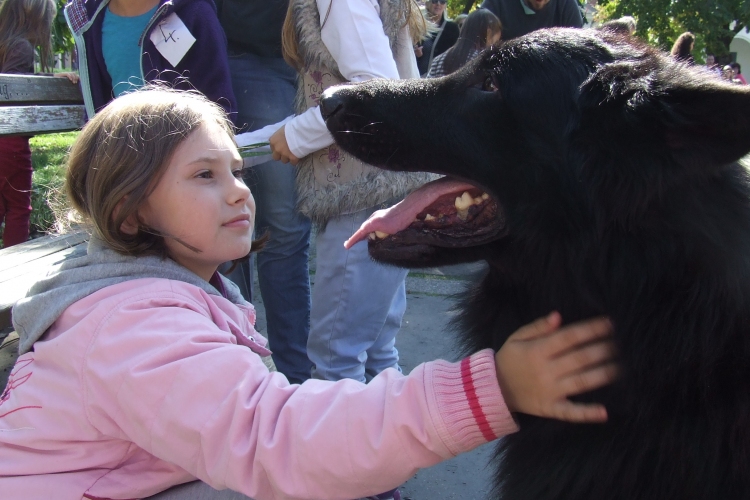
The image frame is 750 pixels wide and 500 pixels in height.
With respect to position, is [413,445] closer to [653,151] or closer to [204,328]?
[204,328]

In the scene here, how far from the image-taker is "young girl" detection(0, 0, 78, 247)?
15.1ft

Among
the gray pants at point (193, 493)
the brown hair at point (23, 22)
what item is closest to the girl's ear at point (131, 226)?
the gray pants at point (193, 493)

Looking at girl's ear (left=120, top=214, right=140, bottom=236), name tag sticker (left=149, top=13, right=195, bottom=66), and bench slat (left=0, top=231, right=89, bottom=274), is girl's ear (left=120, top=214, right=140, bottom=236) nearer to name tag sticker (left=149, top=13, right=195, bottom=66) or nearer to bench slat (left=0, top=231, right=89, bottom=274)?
bench slat (left=0, top=231, right=89, bottom=274)

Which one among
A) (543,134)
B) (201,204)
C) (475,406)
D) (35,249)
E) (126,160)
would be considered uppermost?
(543,134)

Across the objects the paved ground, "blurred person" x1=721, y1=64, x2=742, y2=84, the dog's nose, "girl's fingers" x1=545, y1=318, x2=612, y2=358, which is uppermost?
"blurred person" x1=721, y1=64, x2=742, y2=84

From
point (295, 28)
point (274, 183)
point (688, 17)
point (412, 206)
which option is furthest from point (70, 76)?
point (688, 17)

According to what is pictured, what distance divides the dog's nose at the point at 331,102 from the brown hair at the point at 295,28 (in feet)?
2.65

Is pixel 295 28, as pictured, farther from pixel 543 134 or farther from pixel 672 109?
pixel 672 109

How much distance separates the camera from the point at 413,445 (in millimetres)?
1272

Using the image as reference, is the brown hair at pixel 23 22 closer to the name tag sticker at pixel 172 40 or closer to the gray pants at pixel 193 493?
the name tag sticker at pixel 172 40

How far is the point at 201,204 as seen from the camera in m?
1.70

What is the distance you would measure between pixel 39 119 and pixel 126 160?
8.65ft

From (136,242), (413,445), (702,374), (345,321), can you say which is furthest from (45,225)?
(702,374)

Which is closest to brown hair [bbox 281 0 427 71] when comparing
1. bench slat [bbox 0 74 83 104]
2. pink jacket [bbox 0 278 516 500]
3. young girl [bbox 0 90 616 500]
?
young girl [bbox 0 90 616 500]
